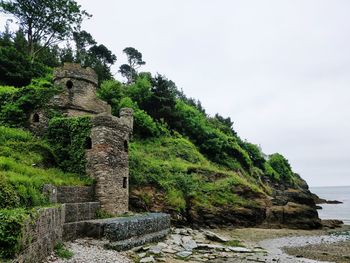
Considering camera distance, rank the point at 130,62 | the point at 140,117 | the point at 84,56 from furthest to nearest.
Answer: the point at 130,62 → the point at 84,56 → the point at 140,117

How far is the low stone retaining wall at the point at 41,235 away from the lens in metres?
7.86

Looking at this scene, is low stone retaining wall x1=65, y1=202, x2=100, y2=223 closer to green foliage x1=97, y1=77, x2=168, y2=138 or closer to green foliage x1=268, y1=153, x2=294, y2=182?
green foliage x1=97, y1=77, x2=168, y2=138

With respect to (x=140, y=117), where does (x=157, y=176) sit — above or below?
below

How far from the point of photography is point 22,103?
68.9 ft

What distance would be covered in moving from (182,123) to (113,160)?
2029 centimetres

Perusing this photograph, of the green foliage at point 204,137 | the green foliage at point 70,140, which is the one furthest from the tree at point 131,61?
the green foliage at point 70,140

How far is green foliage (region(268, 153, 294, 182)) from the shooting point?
57844 millimetres

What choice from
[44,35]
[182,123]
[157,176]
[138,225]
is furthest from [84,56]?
[138,225]

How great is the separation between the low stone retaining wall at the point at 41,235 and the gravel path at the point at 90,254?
473 millimetres

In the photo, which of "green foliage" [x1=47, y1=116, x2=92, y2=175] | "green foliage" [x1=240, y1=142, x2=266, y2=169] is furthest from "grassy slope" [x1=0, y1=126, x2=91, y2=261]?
"green foliage" [x1=240, y1=142, x2=266, y2=169]

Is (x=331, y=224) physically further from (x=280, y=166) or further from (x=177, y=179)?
(x=280, y=166)

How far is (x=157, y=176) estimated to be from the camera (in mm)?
23766

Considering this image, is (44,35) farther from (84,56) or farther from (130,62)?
(130,62)

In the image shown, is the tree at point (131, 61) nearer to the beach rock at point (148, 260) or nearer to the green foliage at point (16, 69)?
the green foliage at point (16, 69)
